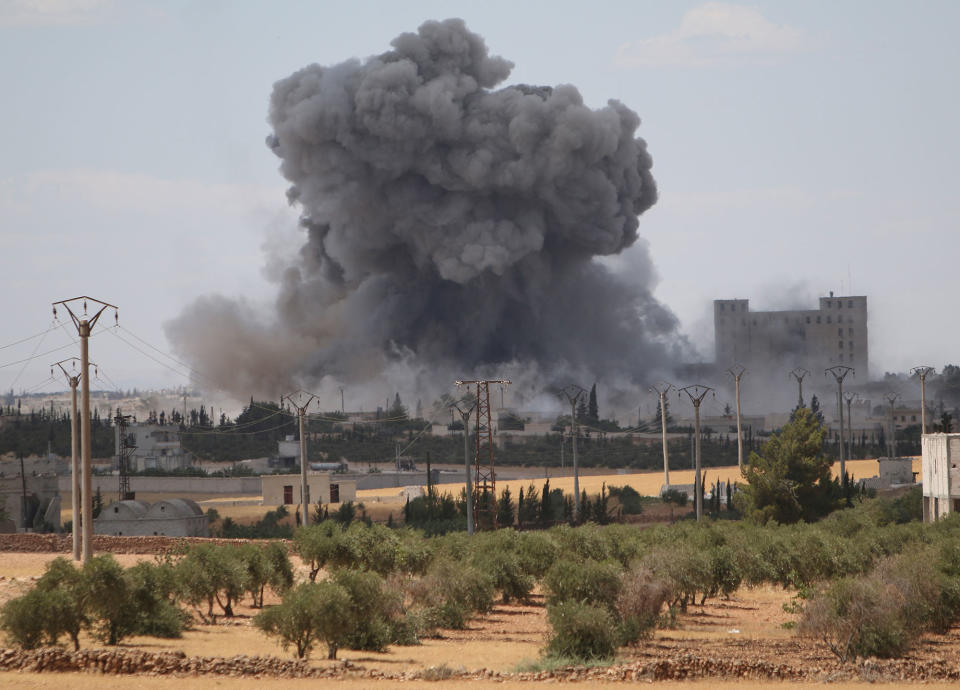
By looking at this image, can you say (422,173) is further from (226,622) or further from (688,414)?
(226,622)

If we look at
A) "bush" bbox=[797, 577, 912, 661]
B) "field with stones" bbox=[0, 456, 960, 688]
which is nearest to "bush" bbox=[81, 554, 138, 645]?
"field with stones" bbox=[0, 456, 960, 688]

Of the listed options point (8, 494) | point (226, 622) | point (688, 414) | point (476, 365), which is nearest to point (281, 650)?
point (226, 622)

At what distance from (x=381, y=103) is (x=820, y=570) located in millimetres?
56012

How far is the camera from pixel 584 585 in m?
21.9

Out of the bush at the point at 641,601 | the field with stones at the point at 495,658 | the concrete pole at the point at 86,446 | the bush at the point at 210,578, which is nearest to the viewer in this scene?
the field with stones at the point at 495,658

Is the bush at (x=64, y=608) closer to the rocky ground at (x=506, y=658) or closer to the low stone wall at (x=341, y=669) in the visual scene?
the rocky ground at (x=506, y=658)

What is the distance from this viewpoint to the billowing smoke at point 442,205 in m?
79.8

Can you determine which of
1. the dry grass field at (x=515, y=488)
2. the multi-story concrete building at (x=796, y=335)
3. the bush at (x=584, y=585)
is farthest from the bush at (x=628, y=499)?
the multi-story concrete building at (x=796, y=335)

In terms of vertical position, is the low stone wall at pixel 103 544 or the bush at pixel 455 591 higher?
the low stone wall at pixel 103 544

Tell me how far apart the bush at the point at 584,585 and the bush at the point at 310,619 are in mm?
4007

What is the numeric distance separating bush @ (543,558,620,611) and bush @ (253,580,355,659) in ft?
13.1

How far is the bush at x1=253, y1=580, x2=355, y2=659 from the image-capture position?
762 inches

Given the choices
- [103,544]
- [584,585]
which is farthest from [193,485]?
[584,585]

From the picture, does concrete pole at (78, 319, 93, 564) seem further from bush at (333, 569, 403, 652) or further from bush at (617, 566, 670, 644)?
bush at (617, 566, 670, 644)
